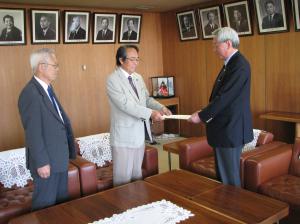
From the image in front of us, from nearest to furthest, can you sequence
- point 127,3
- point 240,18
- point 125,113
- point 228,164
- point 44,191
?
point 44,191, point 228,164, point 125,113, point 240,18, point 127,3

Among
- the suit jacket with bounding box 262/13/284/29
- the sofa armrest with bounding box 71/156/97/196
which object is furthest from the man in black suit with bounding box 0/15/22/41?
the suit jacket with bounding box 262/13/284/29

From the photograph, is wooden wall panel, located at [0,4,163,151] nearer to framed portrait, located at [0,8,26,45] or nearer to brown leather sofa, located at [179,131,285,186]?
framed portrait, located at [0,8,26,45]

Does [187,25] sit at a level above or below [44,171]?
above

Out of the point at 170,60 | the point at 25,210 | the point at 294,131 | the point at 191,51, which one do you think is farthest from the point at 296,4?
the point at 25,210

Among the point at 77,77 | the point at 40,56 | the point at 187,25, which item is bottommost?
the point at 40,56

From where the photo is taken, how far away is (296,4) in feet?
12.7

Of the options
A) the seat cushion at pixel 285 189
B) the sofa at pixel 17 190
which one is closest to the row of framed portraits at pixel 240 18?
the seat cushion at pixel 285 189

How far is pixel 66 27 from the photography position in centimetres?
483

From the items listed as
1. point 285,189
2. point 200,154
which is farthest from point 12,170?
point 285,189

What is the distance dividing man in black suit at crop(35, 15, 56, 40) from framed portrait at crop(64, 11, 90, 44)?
0.24 metres

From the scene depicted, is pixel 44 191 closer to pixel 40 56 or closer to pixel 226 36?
pixel 40 56

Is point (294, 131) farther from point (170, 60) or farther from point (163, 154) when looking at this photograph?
point (170, 60)

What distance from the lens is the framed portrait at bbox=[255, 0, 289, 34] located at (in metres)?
4.09

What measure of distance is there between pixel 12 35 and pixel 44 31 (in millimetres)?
435
